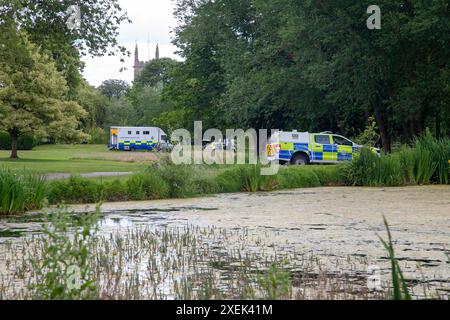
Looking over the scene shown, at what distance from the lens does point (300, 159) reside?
31.4 m

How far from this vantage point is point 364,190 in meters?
21.2

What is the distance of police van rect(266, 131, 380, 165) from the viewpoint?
3090cm

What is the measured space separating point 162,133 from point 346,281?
6149 cm

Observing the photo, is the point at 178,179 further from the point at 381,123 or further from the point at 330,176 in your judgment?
the point at 381,123

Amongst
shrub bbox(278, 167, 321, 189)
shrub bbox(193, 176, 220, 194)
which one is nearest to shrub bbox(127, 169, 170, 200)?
shrub bbox(193, 176, 220, 194)

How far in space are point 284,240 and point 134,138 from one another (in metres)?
56.8

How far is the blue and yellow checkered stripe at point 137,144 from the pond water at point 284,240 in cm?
4752

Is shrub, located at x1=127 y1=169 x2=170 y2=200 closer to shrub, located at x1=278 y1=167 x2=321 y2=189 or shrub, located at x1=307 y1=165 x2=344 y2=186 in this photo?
shrub, located at x1=278 y1=167 x2=321 y2=189

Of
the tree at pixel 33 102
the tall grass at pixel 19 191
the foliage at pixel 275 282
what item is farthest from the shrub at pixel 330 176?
the foliage at pixel 275 282

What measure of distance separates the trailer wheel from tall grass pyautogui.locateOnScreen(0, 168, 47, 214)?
1628 centimetres

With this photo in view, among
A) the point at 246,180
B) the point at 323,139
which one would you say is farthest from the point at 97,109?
the point at 246,180

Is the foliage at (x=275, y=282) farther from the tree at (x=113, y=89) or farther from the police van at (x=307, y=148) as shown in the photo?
the tree at (x=113, y=89)
